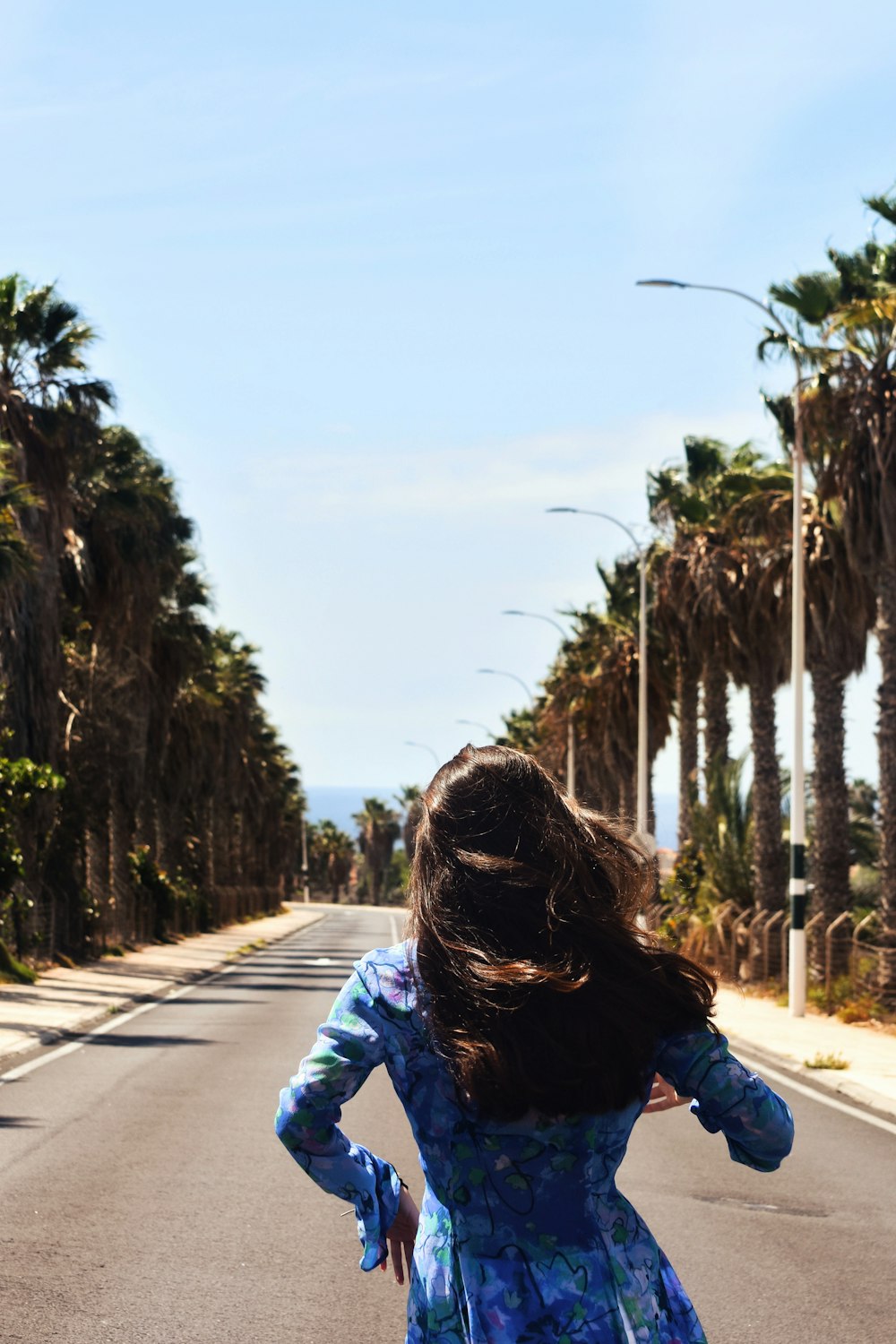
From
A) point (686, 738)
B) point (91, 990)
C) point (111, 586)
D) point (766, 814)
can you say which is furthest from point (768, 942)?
point (111, 586)

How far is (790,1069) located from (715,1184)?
7.02 meters

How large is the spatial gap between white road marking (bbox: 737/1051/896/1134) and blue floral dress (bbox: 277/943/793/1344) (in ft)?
32.5

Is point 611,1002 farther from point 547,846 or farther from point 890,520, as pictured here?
point 890,520

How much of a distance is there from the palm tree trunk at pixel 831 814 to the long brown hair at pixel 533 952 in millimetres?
25382

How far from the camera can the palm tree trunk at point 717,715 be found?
38.7 m

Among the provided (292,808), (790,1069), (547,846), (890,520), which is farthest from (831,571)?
(292,808)

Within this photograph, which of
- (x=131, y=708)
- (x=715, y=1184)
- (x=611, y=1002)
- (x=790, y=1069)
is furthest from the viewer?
(x=131, y=708)

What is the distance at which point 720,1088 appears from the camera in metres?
2.92

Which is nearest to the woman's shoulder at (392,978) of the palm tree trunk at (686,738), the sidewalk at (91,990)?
the sidewalk at (91,990)

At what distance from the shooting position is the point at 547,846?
2.98m

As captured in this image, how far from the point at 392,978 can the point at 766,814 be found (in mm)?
30235

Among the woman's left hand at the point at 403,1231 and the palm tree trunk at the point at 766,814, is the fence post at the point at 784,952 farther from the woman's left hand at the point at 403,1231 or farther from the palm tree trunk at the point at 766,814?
the woman's left hand at the point at 403,1231

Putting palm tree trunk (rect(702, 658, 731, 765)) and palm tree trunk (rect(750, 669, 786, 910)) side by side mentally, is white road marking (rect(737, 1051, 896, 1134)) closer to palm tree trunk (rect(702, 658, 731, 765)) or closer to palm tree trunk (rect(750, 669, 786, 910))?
palm tree trunk (rect(750, 669, 786, 910))

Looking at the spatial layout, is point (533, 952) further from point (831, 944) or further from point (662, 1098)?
point (831, 944)
